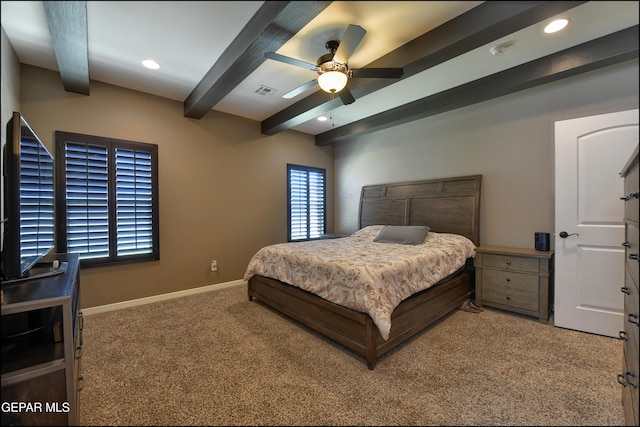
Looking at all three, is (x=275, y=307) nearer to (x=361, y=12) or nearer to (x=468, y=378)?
(x=468, y=378)

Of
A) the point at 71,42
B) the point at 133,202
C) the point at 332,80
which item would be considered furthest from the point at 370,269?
the point at 133,202

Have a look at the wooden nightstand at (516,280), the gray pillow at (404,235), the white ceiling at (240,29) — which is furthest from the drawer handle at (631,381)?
the gray pillow at (404,235)

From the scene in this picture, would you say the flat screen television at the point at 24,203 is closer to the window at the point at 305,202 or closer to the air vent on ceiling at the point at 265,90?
the air vent on ceiling at the point at 265,90

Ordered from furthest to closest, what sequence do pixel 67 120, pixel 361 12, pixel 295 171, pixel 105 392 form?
pixel 295 171
pixel 67 120
pixel 105 392
pixel 361 12

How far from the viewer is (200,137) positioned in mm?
3771

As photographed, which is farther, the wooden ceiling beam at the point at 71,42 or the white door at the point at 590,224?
the white door at the point at 590,224

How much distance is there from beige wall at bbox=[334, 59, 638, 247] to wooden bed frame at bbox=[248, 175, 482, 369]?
0.19m

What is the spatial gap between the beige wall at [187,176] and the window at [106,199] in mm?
120

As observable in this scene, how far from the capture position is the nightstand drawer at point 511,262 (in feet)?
8.94

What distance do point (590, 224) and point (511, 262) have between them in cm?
98

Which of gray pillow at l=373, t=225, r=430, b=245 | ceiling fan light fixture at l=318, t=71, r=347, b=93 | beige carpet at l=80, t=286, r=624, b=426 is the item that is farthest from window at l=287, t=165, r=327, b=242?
ceiling fan light fixture at l=318, t=71, r=347, b=93

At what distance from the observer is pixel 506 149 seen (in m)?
3.25

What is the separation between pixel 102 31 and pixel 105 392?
101 inches

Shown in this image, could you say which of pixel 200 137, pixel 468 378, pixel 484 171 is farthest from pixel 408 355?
pixel 200 137
